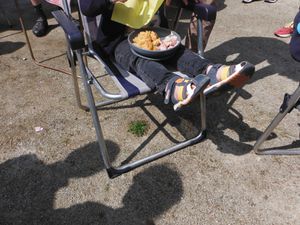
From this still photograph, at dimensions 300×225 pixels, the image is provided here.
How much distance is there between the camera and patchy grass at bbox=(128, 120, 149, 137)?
98.3 inches

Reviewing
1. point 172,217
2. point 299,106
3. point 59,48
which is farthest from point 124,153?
point 59,48

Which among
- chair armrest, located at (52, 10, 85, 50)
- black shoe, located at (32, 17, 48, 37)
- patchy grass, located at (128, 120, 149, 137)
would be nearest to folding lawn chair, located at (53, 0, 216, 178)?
chair armrest, located at (52, 10, 85, 50)

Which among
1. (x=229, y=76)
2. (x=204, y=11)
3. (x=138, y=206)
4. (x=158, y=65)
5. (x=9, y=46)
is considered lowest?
(x=9, y=46)

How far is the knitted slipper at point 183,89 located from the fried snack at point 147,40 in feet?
1.10

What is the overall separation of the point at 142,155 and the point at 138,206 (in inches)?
17.1

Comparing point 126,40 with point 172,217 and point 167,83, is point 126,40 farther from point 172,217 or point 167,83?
point 172,217

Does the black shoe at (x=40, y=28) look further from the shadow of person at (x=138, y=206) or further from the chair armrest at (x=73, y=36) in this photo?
the shadow of person at (x=138, y=206)

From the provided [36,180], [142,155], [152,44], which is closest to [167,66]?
[152,44]

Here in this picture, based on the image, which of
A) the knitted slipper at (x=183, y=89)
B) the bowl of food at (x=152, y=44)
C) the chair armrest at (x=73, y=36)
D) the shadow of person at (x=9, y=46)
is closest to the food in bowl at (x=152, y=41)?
the bowl of food at (x=152, y=44)

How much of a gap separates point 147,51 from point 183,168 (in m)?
0.82

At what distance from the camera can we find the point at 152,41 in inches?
88.2

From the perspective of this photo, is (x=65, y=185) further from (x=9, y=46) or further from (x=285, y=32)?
(x=285, y=32)

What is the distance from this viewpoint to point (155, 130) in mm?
2533

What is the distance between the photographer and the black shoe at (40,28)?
3.81 meters
